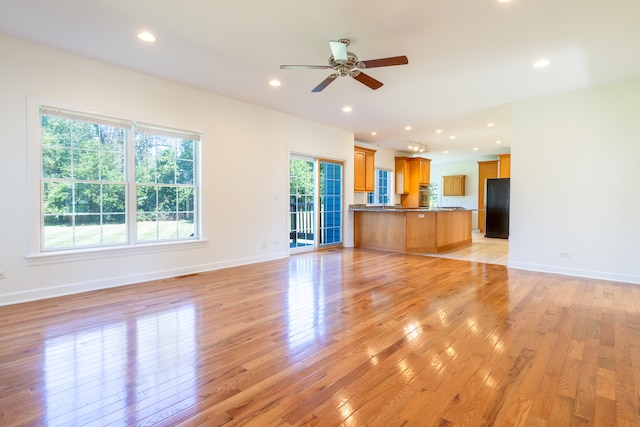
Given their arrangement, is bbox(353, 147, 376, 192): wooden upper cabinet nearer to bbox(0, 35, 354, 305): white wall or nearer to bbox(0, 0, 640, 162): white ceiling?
bbox(0, 35, 354, 305): white wall

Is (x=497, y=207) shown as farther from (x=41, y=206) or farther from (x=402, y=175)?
(x=41, y=206)

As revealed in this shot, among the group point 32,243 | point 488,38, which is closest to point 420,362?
point 488,38

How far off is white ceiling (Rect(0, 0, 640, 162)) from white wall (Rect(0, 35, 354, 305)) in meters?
0.26

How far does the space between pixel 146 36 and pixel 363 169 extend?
5.94m

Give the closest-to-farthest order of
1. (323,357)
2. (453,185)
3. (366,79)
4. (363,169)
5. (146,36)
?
(323,357) < (146,36) < (366,79) < (363,169) < (453,185)

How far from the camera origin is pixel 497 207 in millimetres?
9297

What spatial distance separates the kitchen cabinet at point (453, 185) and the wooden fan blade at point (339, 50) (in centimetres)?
1046

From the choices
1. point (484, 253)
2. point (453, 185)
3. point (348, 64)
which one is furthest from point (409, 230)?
point (453, 185)

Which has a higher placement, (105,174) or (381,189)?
(381,189)

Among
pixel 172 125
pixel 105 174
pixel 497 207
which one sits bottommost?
pixel 497 207

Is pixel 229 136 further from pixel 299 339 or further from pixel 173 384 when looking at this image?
pixel 173 384

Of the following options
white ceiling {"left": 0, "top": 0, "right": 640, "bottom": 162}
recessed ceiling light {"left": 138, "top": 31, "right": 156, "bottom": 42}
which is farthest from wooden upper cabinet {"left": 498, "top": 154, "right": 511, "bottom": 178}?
recessed ceiling light {"left": 138, "top": 31, "right": 156, "bottom": 42}

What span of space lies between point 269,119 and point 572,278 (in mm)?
5519

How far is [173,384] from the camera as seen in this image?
1.90m
